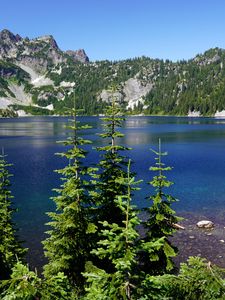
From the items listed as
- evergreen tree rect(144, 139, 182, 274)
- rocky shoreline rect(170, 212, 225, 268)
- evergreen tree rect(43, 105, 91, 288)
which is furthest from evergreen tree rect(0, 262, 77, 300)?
rocky shoreline rect(170, 212, 225, 268)

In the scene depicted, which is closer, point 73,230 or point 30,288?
point 30,288

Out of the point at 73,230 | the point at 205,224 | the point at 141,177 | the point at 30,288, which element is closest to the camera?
the point at 30,288

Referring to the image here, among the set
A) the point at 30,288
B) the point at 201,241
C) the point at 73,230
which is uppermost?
the point at 30,288

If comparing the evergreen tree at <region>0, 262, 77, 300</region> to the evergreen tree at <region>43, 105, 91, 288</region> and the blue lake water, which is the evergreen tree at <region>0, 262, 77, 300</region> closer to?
the evergreen tree at <region>43, 105, 91, 288</region>

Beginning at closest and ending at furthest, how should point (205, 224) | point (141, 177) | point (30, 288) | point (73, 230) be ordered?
point (30, 288) → point (73, 230) → point (205, 224) → point (141, 177)

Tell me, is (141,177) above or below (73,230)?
below

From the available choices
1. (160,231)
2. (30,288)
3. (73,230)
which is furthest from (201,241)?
(30,288)

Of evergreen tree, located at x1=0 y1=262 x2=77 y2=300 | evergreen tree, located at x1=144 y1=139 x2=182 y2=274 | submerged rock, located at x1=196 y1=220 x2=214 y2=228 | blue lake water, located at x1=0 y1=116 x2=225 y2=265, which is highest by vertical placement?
evergreen tree, located at x1=0 y1=262 x2=77 y2=300

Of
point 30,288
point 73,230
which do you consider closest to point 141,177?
point 73,230

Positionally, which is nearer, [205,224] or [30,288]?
[30,288]

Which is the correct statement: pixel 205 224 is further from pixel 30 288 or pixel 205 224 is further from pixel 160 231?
pixel 30 288

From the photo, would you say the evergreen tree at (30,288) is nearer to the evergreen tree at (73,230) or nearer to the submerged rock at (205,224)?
the evergreen tree at (73,230)

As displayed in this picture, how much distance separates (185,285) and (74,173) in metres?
15.2

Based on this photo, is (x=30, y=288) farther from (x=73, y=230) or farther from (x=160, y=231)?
(x=160, y=231)
